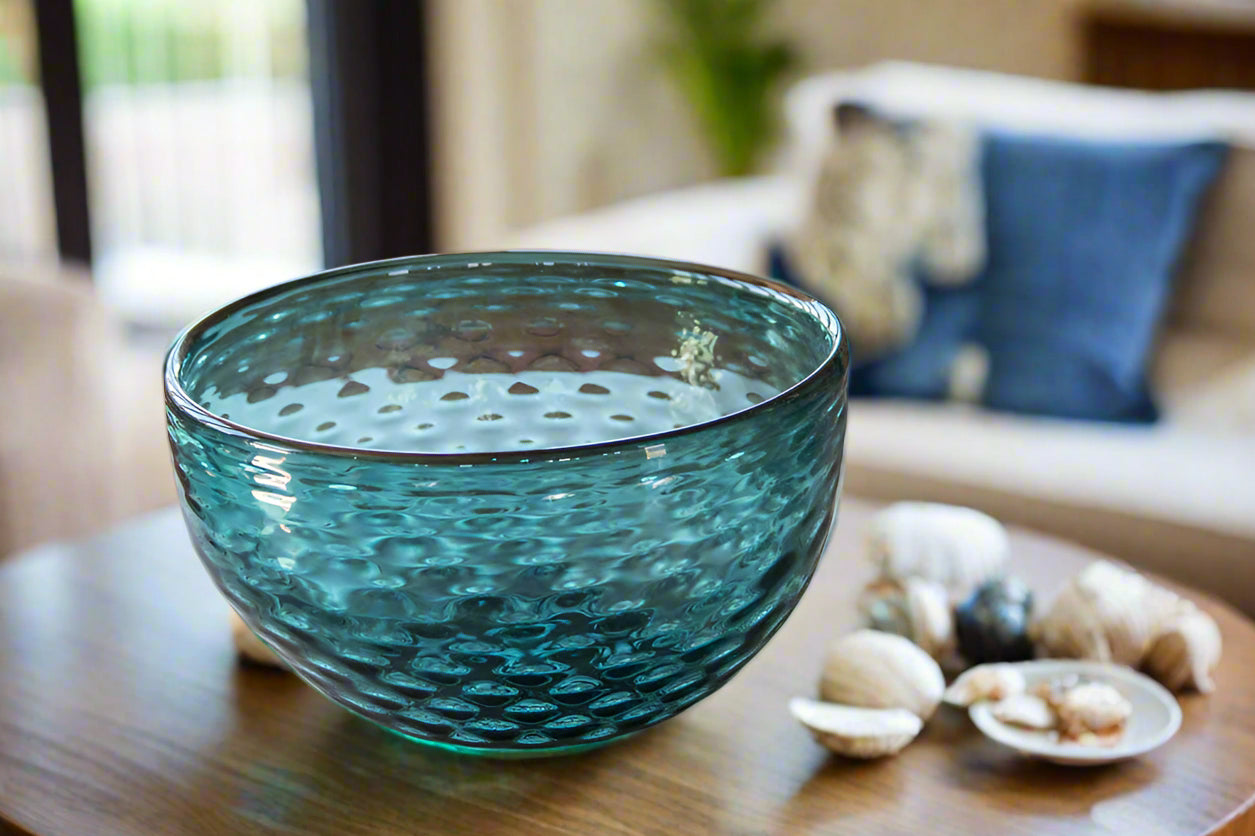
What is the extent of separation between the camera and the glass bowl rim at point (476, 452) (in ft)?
1.64

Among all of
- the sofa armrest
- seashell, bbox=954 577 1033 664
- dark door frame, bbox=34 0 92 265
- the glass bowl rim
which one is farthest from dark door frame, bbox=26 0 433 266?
seashell, bbox=954 577 1033 664

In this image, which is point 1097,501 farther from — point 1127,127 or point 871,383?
point 1127,127

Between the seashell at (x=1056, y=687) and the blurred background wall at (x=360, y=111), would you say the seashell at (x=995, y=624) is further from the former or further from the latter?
the blurred background wall at (x=360, y=111)

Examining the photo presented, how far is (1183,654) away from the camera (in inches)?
27.4

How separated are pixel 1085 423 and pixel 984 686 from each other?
3.35 feet

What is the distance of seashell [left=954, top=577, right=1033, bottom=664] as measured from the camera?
2.37 feet

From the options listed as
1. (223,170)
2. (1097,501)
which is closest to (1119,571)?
(1097,501)

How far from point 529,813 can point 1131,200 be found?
1.31 metres

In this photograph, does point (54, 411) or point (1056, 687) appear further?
point (54, 411)

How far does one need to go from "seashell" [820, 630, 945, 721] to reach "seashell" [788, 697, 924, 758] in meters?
0.01

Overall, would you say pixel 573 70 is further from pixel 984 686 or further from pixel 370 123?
pixel 984 686

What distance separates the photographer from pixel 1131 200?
1616 mm

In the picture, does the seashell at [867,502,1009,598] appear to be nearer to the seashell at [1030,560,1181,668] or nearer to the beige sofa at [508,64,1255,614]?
the seashell at [1030,560,1181,668]

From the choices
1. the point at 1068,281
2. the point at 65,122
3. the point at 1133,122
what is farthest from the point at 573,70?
the point at 1068,281
